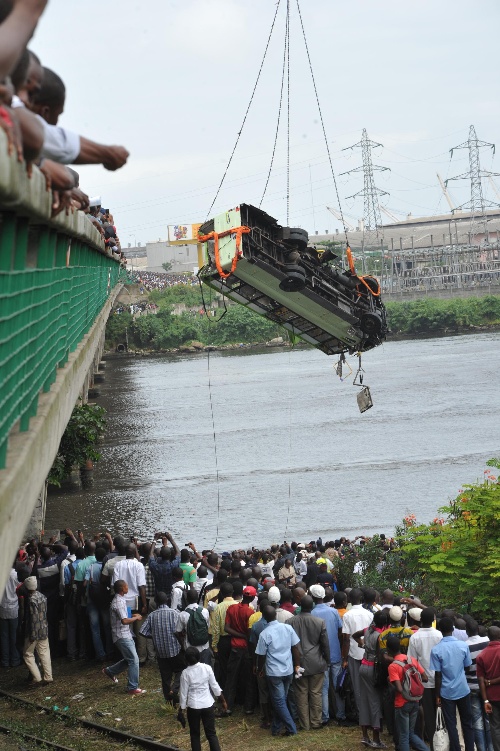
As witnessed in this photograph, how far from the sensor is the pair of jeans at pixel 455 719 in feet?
32.3

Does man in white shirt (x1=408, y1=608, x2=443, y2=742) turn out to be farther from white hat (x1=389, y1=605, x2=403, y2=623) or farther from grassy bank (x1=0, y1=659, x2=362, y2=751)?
grassy bank (x1=0, y1=659, x2=362, y2=751)

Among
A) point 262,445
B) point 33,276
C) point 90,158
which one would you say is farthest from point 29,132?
point 262,445

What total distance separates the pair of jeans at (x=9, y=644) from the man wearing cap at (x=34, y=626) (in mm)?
526

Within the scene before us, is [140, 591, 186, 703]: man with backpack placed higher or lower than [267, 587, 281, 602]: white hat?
lower

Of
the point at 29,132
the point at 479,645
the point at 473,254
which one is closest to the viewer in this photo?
the point at 29,132

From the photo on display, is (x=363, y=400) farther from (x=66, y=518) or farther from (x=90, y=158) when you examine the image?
(x=90, y=158)

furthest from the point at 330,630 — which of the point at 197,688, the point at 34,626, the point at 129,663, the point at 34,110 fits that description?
the point at 34,110

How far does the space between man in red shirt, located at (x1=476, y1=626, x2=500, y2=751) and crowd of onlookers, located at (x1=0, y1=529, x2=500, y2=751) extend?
11mm

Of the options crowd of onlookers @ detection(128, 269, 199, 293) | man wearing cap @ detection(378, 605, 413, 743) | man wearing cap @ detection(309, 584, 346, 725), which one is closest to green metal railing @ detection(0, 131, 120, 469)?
man wearing cap @ detection(309, 584, 346, 725)

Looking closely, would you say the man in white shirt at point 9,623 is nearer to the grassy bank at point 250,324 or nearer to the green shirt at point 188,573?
the green shirt at point 188,573

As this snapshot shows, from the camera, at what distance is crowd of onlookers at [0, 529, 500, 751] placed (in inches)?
388

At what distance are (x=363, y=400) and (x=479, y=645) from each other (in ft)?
42.0

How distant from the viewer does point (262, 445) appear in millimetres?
46812

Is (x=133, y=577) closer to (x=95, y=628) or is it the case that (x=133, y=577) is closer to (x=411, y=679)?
(x=95, y=628)
